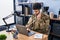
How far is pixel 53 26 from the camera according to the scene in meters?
3.44

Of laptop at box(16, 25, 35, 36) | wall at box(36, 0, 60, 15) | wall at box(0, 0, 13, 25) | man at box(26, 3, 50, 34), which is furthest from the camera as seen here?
wall at box(0, 0, 13, 25)

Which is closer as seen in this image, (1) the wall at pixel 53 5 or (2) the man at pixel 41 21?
(2) the man at pixel 41 21

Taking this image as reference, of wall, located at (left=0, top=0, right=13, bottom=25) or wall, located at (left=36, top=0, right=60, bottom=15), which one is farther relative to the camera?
wall, located at (left=0, top=0, right=13, bottom=25)

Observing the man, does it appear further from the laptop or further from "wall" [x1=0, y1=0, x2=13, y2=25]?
"wall" [x1=0, y1=0, x2=13, y2=25]

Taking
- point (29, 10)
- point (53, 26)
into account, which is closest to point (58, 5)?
point (53, 26)

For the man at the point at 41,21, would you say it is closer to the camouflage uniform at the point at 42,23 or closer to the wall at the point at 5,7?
the camouflage uniform at the point at 42,23

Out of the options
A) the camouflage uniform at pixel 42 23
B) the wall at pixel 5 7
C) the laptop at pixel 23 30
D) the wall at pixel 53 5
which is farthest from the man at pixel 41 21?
the wall at pixel 5 7

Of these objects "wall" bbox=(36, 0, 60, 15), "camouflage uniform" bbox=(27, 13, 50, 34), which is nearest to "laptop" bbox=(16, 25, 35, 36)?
"camouflage uniform" bbox=(27, 13, 50, 34)

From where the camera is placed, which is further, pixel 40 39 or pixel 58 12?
pixel 58 12

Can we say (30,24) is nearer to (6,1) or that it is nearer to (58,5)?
(58,5)

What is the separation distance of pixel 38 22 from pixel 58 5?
150 centimetres

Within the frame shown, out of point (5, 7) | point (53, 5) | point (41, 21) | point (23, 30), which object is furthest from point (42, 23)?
point (5, 7)

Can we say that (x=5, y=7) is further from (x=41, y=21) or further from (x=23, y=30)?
(x=23, y=30)

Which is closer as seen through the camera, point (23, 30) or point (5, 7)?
point (23, 30)
